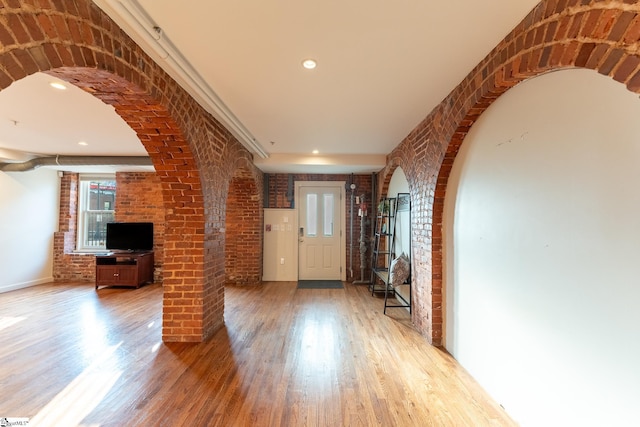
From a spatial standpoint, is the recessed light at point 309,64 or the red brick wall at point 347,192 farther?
the red brick wall at point 347,192

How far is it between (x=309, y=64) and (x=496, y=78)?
1.30m

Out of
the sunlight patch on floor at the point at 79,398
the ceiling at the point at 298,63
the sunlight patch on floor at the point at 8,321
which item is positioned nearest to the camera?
the ceiling at the point at 298,63

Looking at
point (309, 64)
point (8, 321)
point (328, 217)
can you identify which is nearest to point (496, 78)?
point (309, 64)

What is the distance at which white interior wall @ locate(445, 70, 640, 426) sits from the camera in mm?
1193

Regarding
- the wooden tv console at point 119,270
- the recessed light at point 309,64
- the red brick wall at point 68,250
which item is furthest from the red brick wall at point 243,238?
the recessed light at point 309,64

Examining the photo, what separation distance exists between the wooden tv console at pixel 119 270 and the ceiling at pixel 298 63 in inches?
102

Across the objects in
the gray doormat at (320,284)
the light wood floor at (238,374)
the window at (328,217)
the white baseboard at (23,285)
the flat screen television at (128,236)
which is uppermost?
the window at (328,217)

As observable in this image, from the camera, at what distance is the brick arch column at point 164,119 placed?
1.19m

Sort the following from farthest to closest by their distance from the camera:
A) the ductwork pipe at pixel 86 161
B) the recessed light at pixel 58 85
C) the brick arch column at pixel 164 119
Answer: the ductwork pipe at pixel 86 161
the recessed light at pixel 58 85
the brick arch column at pixel 164 119

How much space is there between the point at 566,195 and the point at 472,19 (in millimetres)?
1122

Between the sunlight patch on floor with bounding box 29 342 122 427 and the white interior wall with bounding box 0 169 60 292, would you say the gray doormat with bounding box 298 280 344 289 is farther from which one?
the white interior wall with bounding box 0 169 60 292

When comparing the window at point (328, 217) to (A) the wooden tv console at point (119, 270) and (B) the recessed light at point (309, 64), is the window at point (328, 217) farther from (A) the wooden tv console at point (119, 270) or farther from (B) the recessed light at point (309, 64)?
(B) the recessed light at point (309, 64)

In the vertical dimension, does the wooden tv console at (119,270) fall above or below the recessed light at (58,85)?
below

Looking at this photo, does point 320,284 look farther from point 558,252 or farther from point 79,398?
point 558,252
